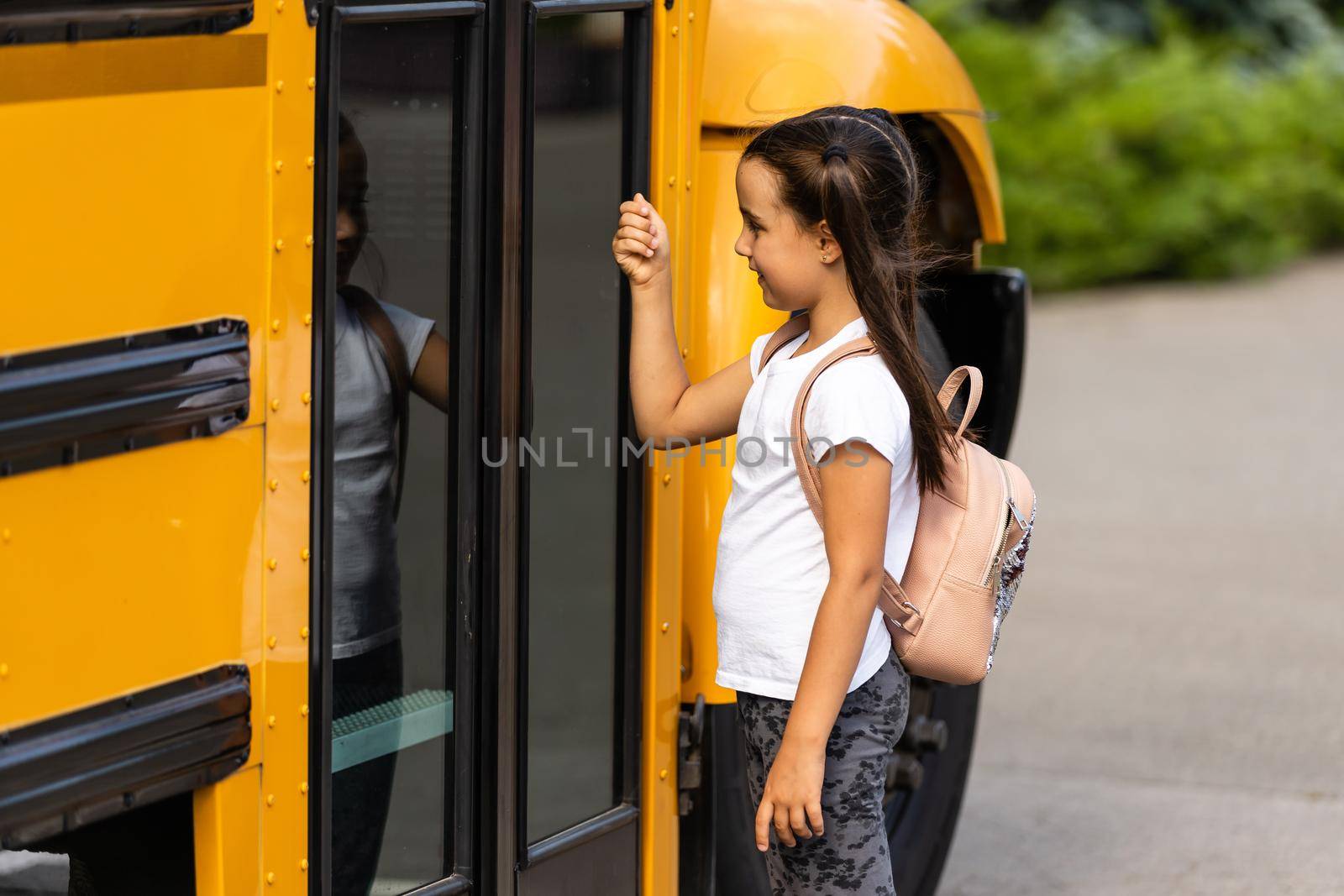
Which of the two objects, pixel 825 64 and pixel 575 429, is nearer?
pixel 575 429

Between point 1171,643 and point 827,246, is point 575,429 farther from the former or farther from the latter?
point 1171,643

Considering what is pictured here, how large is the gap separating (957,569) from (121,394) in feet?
3.13

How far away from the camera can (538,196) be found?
209 cm

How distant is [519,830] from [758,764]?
30 cm

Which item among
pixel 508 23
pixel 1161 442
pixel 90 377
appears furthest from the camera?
pixel 1161 442

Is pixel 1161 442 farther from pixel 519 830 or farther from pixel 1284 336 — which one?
pixel 519 830

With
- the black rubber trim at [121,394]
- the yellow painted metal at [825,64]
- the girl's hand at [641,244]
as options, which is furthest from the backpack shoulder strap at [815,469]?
the yellow painted metal at [825,64]

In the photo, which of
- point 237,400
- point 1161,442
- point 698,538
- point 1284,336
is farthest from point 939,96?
point 1284,336

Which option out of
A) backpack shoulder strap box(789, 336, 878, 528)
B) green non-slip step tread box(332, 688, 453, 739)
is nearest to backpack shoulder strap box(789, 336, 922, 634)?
backpack shoulder strap box(789, 336, 878, 528)

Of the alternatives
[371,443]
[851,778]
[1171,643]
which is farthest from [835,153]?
[1171,643]

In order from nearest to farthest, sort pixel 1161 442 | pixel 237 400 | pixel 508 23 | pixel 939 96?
pixel 237 400 → pixel 508 23 → pixel 939 96 → pixel 1161 442

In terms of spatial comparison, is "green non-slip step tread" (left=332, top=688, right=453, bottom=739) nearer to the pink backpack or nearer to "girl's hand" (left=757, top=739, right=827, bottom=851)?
"girl's hand" (left=757, top=739, right=827, bottom=851)

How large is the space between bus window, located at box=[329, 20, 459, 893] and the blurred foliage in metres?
9.99

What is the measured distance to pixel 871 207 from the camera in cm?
189
